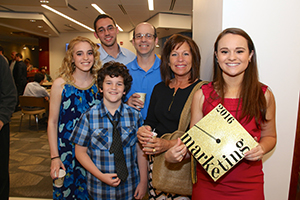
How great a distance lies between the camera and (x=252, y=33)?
1.51 meters

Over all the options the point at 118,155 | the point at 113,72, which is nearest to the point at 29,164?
the point at 118,155

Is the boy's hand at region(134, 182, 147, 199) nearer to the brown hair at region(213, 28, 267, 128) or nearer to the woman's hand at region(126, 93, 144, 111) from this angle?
the woman's hand at region(126, 93, 144, 111)

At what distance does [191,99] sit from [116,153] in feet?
2.20

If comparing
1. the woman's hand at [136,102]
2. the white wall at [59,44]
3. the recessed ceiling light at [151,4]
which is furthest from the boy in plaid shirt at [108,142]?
the white wall at [59,44]

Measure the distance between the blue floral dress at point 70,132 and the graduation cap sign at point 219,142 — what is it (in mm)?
980

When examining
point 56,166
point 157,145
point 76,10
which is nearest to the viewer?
point 157,145

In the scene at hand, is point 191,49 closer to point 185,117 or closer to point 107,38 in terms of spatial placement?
point 185,117

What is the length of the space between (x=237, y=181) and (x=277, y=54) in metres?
0.98

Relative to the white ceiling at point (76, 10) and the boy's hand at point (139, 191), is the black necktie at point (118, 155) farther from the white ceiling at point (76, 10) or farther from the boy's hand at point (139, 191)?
the white ceiling at point (76, 10)

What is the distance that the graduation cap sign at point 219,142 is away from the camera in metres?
1.05

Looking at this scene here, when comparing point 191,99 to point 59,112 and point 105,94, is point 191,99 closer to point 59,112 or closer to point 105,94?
point 105,94

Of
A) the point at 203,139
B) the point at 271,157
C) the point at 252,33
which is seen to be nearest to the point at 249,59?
the point at 252,33

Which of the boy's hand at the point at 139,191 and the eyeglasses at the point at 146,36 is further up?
the eyeglasses at the point at 146,36

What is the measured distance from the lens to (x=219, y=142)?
1.08m
